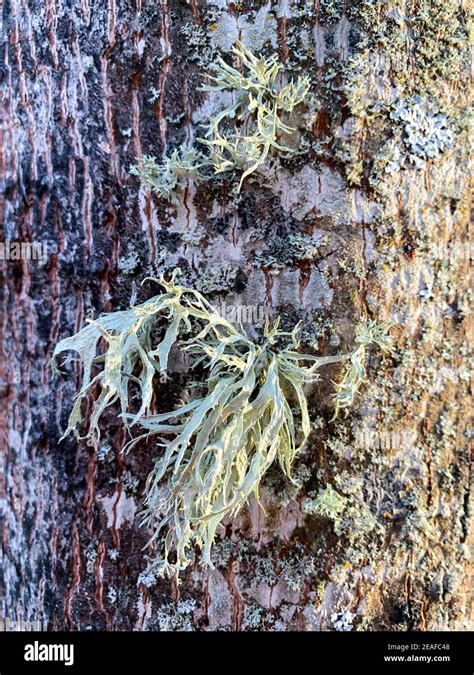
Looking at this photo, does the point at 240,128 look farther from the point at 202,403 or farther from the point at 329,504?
the point at 329,504

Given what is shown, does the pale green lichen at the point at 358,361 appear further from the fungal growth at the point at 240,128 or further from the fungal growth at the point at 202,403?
the fungal growth at the point at 240,128

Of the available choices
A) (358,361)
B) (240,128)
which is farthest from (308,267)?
(240,128)

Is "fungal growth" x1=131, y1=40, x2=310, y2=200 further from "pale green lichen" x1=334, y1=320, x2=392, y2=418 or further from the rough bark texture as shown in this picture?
"pale green lichen" x1=334, y1=320, x2=392, y2=418

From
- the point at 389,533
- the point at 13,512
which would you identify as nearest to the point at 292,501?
the point at 389,533

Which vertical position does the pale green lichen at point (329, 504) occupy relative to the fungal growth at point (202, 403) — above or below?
below

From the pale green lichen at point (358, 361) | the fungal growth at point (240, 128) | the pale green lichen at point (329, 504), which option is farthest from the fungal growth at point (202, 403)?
the fungal growth at point (240, 128)

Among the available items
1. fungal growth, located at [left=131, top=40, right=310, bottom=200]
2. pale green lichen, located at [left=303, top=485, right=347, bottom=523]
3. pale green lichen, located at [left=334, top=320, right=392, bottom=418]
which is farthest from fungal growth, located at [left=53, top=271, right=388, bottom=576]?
fungal growth, located at [left=131, top=40, right=310, bottom=200]
